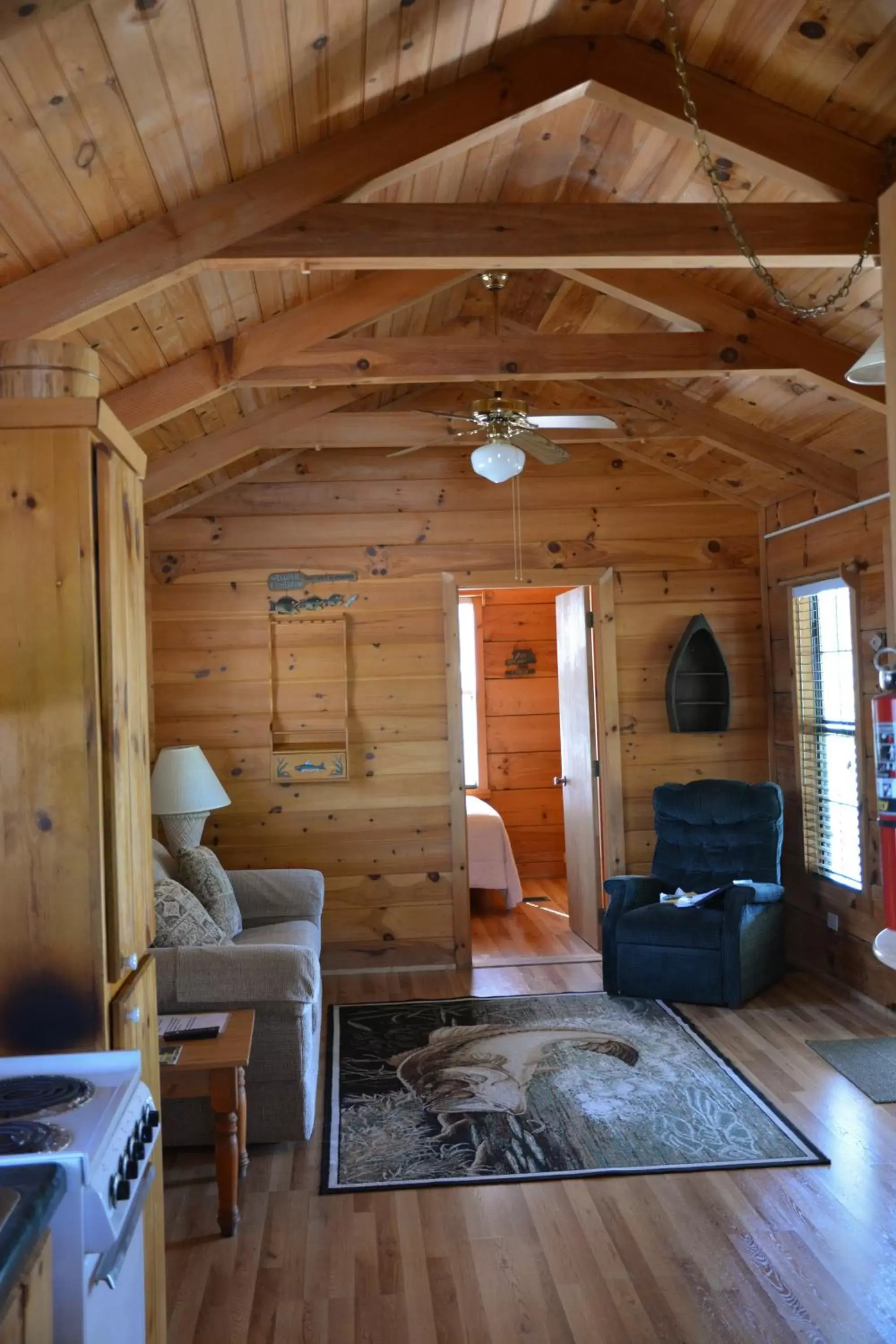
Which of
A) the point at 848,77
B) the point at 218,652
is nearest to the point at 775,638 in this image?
the point at 218,652

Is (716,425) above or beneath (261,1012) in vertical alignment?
above

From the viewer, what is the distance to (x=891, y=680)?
2.04 metres

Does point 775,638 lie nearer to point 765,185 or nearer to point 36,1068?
point 765,185

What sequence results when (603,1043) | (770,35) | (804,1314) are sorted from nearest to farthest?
(804,1314)
(770,35)
(603,1043)

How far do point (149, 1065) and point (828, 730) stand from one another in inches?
174

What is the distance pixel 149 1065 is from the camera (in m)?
2.43

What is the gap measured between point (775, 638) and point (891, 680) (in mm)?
4610

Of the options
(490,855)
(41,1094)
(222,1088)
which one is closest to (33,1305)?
(41,1094)

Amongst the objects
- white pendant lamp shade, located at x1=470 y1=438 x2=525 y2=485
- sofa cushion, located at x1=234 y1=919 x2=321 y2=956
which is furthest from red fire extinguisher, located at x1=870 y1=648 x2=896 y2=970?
sofa cushion, located at x1=234 y1=919 x2=321 y2=956

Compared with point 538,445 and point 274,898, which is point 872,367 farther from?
point 274,898

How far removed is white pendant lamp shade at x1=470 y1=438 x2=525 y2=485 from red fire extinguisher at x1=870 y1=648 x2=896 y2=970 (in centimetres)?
261

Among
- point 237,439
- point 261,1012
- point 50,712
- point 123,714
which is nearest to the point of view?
point 50,712

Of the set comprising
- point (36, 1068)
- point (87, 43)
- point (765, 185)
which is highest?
point (765, 185)

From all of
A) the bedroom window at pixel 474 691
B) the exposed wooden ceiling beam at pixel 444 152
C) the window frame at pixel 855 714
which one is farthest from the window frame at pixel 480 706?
the exposed wooden ceiling beam at pixel 444 152
